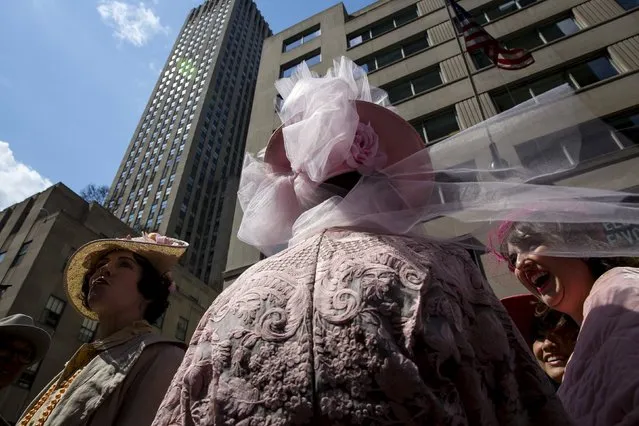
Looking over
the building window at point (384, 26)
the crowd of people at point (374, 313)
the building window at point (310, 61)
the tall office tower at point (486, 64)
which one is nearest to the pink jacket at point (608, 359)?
the crowd of people at point (374, 313)

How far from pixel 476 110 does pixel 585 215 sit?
10.2 m

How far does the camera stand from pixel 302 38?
18.2 meters

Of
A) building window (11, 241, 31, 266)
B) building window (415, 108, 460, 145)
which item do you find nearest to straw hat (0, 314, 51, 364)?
building window (415, 108, 460, 145)

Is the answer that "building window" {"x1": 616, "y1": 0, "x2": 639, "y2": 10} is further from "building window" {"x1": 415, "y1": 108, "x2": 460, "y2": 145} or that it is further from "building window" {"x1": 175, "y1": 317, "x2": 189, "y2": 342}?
"building window" {"x1": 175, "y1": 317, "x2": 189, "y2": 342}

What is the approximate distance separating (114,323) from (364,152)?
2.10m

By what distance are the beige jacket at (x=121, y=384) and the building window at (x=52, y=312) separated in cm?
1742

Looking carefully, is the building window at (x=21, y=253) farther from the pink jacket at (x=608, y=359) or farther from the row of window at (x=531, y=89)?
the pink jacket at (x=608, y=359)

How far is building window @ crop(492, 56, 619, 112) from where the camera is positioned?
32.1 feet

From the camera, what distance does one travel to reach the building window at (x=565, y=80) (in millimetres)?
9781

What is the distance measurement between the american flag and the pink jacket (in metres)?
7.83

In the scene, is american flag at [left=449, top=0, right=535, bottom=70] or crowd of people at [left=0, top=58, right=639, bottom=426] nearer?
crowd of people at [left=0, top=58, right=639, bottom=426]

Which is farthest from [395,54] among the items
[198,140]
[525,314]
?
[198,140]

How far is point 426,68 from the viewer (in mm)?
12531

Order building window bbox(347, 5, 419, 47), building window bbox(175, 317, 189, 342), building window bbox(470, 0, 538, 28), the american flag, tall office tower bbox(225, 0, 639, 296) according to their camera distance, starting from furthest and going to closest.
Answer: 1. building window bbox(175, 317, 189, 342)
2. building window bbox(347, 5, 419, 47)
3. building window bbox(470, 0, 538, 28)
4. tall office tower bbox(225, 0, 639, 296)
5. the american flag
